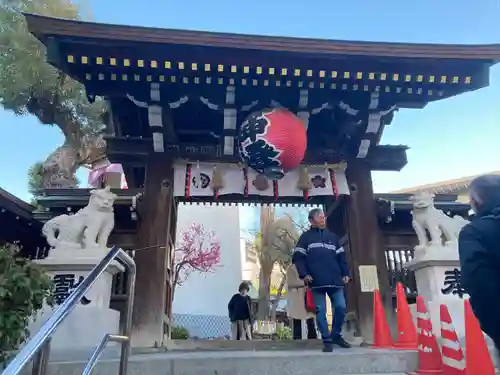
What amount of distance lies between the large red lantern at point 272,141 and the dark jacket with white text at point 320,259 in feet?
4.38

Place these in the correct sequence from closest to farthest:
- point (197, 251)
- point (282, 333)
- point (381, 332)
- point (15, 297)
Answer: point (15, 297), point (381, 332), point (282, 333), point (197, 251)

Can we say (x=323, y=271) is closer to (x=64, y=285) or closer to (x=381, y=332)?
(x=381, y=332)

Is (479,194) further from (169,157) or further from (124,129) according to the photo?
(124,129)

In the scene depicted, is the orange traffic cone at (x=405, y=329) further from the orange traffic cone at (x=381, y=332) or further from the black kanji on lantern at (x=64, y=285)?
the black kanji on lantern at (x=64, y=285)

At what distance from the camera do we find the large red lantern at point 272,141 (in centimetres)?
608

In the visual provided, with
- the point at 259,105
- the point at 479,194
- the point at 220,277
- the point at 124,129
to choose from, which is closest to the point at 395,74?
the point at 259,105

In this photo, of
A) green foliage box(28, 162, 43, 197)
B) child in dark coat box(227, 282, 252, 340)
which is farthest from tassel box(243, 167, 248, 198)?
green foliage box(28, 162, 43, 197)

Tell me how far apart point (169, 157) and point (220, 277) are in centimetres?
1320

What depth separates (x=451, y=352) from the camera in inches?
152

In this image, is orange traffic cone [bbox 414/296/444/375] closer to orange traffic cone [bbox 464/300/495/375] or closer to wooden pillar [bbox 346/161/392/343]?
orange traffic cone [bbox 464/300/495/375]

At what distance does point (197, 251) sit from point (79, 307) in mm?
13802

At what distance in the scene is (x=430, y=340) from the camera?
3.98m

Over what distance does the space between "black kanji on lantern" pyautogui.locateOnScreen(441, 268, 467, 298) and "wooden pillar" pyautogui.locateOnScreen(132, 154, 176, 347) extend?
13.9 ft

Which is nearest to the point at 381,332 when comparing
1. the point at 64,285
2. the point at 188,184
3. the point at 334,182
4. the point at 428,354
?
the point at 428,354
